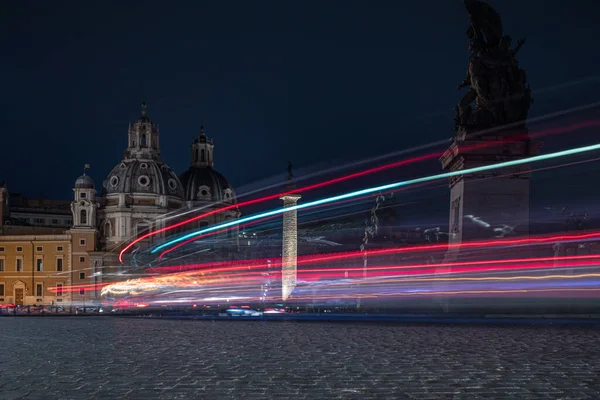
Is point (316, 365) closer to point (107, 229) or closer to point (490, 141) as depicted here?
point (490, 141)

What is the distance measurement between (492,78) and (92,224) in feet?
248

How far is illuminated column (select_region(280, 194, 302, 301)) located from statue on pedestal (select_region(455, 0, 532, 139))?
29.7m

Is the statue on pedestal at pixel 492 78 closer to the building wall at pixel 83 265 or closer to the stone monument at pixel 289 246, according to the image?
the stone monument at pixel 289 246

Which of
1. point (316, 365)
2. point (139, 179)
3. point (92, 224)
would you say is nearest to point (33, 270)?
point (92, 224)

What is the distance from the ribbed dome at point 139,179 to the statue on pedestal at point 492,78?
78399 millimetres

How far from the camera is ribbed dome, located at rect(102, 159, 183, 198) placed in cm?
9200

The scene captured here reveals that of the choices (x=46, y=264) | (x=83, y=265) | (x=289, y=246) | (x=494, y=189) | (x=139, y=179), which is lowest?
(x=83, y=265)

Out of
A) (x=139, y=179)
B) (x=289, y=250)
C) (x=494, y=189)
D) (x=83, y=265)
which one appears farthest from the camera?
(x=139, y=179)

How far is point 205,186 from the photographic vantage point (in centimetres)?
10506

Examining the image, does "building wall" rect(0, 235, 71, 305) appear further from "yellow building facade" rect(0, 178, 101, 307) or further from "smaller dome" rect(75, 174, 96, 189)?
"smaller dome" rect(75, 174, 96, 189)

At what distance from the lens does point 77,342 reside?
1457 centimetres

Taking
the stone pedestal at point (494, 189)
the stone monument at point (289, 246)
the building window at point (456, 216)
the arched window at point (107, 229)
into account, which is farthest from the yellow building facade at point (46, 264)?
the stone pedestal at point (494, 189)

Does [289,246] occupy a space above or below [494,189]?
below

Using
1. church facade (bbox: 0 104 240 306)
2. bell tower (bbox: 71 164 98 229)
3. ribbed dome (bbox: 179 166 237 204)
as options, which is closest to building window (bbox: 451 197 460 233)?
church facade (bbox: 0 104 240 306)
